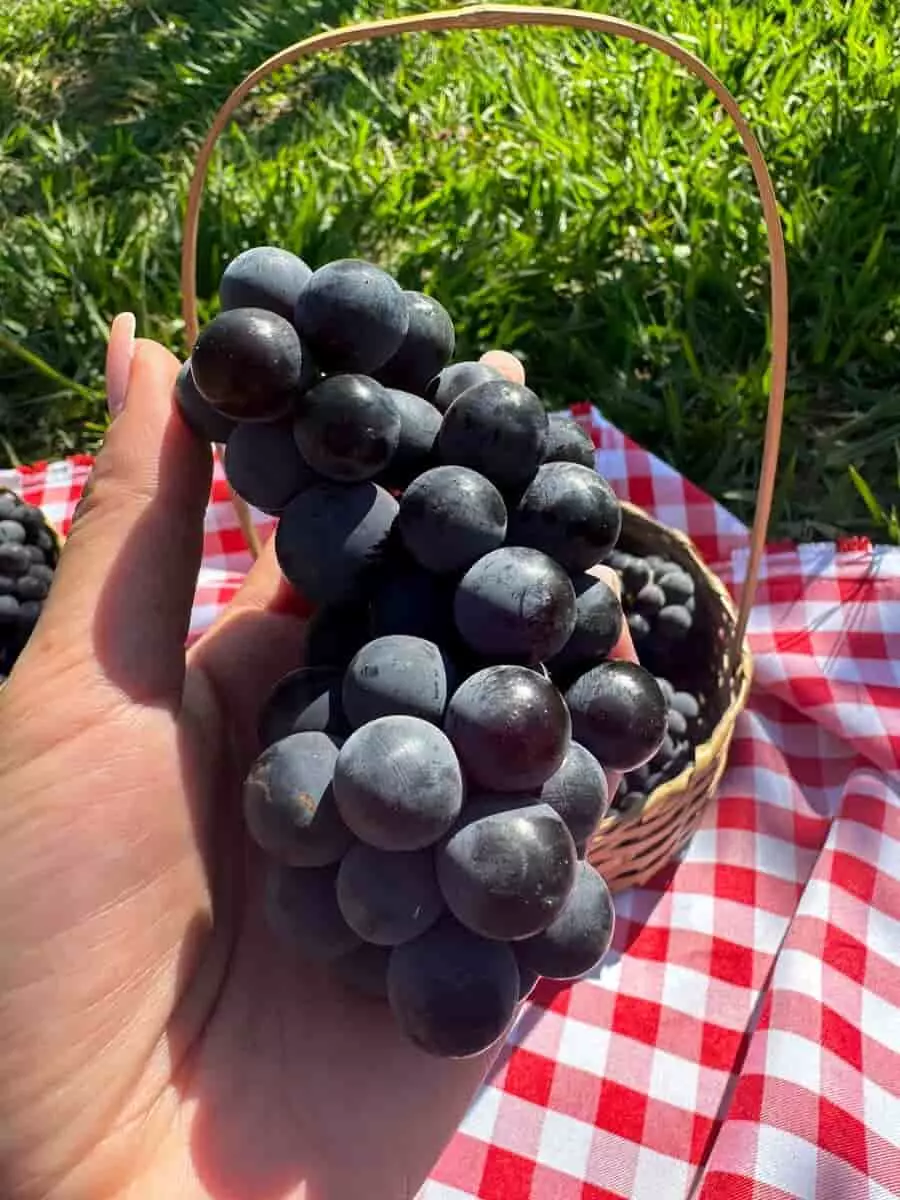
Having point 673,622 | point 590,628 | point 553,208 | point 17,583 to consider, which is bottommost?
point 17,583

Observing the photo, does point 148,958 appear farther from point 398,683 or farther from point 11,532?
point 11,532

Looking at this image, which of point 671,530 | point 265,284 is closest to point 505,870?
point 265,284

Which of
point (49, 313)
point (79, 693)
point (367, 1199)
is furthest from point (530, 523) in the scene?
point (49, 313)

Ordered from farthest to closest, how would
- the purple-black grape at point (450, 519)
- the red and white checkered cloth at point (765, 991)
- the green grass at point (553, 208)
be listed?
the green grass at point (553, 208)
the red and white checkered cloth at point (765, 991)
the purple-black grape at point (450, 519)

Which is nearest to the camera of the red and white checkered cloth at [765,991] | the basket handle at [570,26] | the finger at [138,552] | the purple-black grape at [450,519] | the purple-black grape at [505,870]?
the purple-black grape at [505,870]

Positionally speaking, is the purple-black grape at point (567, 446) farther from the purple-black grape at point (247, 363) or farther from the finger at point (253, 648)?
the finger at point (253, 648)

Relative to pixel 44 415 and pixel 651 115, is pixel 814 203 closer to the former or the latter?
pixel 651 115

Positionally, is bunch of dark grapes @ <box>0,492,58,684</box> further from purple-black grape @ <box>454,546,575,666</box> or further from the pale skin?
purple-black grape @ <box>454,546,575,666</box>

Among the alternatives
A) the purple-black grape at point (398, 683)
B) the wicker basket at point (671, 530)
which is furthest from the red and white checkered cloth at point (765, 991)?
the purple-black grape at point (398, 683)
